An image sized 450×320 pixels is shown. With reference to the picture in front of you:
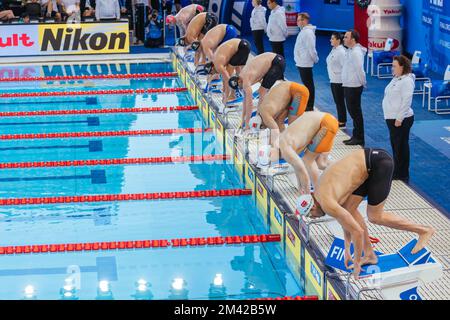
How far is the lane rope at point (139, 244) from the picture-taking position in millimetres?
7062

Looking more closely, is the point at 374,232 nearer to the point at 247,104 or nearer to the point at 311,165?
the point at 311,165

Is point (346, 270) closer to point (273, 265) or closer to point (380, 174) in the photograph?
point (380, 174)

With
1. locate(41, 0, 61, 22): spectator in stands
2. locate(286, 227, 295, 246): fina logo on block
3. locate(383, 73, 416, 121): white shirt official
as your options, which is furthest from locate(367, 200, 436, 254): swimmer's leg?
locate(41, 0, 61, 22): spectator in stands

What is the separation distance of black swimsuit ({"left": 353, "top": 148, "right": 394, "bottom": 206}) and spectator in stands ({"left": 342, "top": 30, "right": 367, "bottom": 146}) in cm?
366

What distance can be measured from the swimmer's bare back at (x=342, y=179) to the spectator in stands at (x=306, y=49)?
525 centimetres

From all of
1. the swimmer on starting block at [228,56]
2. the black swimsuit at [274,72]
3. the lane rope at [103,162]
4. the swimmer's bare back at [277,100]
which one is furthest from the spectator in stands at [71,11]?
the swimmer's bare back at [277,100]

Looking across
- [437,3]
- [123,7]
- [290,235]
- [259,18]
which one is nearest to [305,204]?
[290,235]

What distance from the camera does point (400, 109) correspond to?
780cm

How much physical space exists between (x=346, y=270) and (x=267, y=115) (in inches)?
113

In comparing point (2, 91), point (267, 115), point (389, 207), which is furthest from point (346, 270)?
point (2, 91)

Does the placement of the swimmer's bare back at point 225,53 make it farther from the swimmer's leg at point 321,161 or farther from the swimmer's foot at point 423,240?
the swimmer's foot at point 423,240

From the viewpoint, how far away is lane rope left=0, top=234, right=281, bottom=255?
7.06 meters

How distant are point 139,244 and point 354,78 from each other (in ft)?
10.8

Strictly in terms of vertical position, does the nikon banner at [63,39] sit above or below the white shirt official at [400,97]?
below
